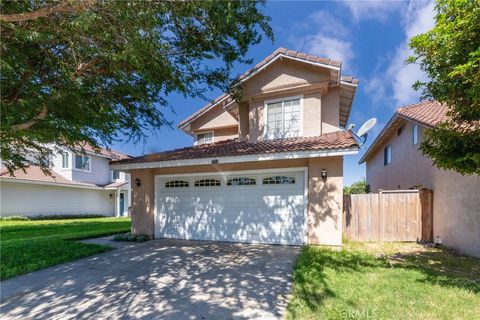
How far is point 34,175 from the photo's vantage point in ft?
66.3

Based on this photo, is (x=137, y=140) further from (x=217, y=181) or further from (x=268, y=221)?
(x=268, y=221)

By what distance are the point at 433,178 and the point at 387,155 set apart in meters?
7.80

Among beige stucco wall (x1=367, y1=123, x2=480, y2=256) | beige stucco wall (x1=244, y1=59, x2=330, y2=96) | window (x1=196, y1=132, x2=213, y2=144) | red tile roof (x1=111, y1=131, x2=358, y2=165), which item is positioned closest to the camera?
beige stucco wall (x1=367, y1=123, x2=480, y2=256)

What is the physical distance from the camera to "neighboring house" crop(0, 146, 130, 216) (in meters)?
18.8

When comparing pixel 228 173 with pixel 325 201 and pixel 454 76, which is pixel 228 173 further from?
pixel 454 76

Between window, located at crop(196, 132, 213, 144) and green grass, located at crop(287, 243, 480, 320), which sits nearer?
green grass, located at crop(287, 243, 480, 320)

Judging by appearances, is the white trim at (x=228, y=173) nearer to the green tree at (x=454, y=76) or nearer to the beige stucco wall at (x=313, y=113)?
the beige stucco wall at (x=313, y=113)

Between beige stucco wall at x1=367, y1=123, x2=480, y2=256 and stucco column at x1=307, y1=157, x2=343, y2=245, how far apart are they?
301cm

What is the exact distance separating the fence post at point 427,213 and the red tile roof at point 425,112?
2.73m

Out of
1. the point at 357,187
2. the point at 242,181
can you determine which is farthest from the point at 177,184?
the point at 357,187

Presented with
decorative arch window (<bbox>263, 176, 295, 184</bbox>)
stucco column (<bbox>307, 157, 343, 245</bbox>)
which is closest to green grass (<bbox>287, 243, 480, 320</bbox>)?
stucco column (<bbox>307, 157, 343, 245</bbox>)

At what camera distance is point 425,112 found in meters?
11.2

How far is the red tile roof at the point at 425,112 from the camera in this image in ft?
31.1

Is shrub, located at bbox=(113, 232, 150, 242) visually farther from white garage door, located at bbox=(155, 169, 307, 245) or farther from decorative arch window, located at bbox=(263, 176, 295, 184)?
decorative arch window, located at bbox=(263, 176, 295, 184)
